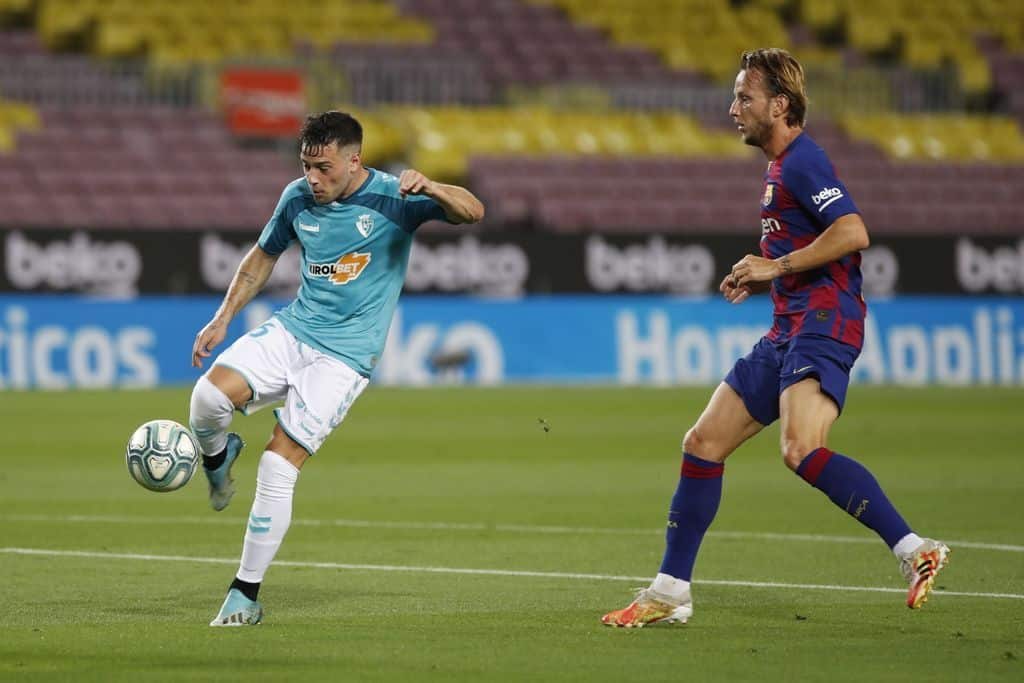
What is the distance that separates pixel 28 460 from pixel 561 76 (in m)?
20.2

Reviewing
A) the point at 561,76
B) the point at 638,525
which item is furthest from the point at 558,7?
the point at 638,525

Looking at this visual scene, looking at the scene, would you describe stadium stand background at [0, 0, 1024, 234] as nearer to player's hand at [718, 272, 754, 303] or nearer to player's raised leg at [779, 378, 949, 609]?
player's hand at [718, 272, 754, 303]

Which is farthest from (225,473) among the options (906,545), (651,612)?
(906,545)

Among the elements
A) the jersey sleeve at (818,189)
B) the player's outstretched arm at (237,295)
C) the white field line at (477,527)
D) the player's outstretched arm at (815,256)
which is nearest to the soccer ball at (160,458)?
the player's outstretched arm at (237,295)

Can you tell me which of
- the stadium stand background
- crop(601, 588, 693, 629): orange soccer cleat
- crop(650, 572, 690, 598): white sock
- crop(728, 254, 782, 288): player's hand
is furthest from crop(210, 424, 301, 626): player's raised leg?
the stadium stand background

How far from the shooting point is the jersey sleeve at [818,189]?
747 cm

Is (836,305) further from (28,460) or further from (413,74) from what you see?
(413,74)

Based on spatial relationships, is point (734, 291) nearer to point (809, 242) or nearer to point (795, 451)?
point (809, 242)

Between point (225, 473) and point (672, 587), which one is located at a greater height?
point (225, 473)

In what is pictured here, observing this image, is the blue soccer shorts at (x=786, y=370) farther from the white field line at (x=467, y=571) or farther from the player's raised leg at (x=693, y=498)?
the white field line at (x=467, y=571)

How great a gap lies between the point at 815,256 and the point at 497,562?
305 centimetres

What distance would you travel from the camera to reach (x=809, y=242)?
7648 millimetres

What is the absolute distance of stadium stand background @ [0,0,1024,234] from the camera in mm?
27953

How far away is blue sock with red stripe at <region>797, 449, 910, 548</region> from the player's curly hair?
142 centimetres
